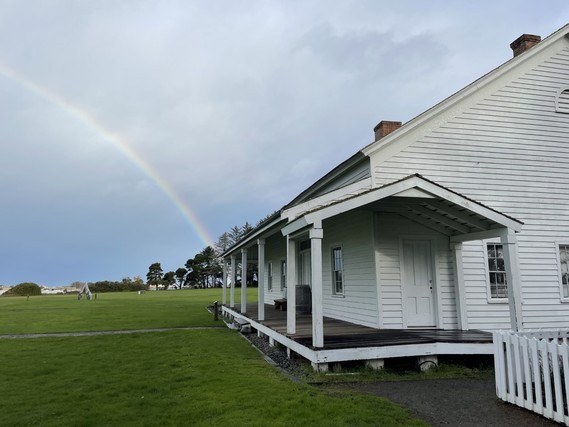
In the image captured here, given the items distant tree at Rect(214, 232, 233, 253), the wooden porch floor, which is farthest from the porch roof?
distant tree at Rect(214, 232, 233, 253)

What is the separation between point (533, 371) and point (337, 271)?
7459 millimetres

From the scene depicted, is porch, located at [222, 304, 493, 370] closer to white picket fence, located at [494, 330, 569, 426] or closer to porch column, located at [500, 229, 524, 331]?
porch column, located at [500, 229, 524, 331]

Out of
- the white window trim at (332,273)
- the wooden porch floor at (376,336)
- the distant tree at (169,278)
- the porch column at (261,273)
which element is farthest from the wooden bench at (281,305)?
the distant tree at (169,278)

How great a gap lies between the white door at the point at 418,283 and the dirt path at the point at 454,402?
9.51 feet

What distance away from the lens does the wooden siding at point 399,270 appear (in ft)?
33.2

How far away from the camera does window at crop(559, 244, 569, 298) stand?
11.2 meters

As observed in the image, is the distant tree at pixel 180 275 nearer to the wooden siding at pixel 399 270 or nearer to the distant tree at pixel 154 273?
the distant tree at pixel 154 273

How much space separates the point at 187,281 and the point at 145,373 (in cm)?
7948

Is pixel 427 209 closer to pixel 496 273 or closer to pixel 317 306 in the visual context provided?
pixel 496 273

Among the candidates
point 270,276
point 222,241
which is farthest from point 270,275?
point 222,241

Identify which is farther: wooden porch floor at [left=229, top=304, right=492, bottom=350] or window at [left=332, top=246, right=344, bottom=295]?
window at [left=332, top=246, right=344, bottom=295]

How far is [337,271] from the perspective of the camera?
41.9ft

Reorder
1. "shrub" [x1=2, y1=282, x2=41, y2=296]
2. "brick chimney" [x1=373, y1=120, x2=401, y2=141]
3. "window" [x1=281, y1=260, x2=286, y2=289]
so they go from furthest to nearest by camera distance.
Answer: "shrub" [x1=2, y1=282, x2=41, y2=296] < "window" [x1=281, y1=260, x2=286, y2=289] < "brick chimney" [x1=373, y1=120, x2=401, y2=141]

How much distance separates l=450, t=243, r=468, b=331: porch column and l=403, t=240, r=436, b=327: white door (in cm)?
56
